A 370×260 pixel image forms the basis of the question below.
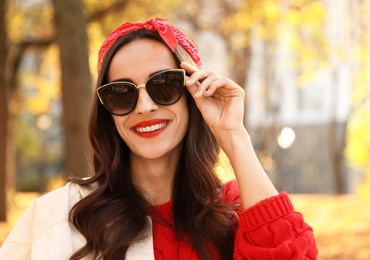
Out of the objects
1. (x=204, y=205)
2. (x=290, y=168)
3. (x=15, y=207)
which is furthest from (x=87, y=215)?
(x=290, y=168)

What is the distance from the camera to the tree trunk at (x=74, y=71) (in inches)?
324

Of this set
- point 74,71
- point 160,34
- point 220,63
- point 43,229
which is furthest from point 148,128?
point 220,63

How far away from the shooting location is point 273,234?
277 cm

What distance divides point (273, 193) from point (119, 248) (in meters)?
0.66

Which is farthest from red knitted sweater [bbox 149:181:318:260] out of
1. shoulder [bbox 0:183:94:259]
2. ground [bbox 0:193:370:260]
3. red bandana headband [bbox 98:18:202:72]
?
ground [bbox 0:193:370:260]

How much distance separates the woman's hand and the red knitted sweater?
1.29ft

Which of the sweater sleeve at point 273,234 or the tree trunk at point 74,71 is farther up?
the tree trunk at point 74,71

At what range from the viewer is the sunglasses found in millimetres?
2855

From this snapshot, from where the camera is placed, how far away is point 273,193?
2.86m

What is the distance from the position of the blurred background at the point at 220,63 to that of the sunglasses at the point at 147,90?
1.76ft

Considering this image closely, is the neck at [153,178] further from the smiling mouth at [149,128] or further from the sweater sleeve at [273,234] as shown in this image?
the sweater sleeve at [273,234]

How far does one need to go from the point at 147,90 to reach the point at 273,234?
0.77 m

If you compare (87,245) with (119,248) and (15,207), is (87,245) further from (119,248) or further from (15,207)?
(15,207)

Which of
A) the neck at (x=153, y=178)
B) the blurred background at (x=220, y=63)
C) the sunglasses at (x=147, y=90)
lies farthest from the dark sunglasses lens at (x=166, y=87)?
the blurred background at (x=220, y=63)
